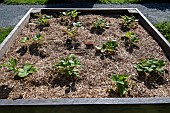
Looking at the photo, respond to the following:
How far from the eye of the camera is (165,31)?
538 centimetres

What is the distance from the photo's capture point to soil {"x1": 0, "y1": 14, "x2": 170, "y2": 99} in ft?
9.68

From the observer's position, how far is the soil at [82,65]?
2.95 meters

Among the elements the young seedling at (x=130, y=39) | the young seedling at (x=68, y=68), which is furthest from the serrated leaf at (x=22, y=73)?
the young seedling at (x=130, y=39)

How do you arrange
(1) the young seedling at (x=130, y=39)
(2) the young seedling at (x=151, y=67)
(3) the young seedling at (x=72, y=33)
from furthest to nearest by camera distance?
1. (3) the young seedling at (x=72, y=33)
2. (1) the young seedling at (x=130, y=39)
3. (2) the young seedling at (x=151, y=67)

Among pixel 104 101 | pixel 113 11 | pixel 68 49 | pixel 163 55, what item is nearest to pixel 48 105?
pixel 104 101

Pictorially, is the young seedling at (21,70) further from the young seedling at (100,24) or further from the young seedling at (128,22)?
the young seedling at (128,22)

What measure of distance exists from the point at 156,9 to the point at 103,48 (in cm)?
405

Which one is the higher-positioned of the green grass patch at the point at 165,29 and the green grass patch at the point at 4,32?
the green grass patch at the point at 165,29

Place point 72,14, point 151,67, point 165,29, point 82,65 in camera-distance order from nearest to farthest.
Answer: point 151,67 < point 82,65 < point 72,14 < point 165,29

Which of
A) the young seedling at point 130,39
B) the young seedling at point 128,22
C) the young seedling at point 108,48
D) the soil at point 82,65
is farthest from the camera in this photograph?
the young seedling at point 128,22

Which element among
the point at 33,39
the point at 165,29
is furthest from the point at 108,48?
the point at 165,29

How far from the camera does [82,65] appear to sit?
138 inches

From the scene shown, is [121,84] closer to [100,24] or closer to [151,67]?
[151,67]

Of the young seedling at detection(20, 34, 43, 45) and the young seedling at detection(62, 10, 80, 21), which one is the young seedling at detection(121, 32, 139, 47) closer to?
the young seedling at detection(62, 10, 80, 21)
